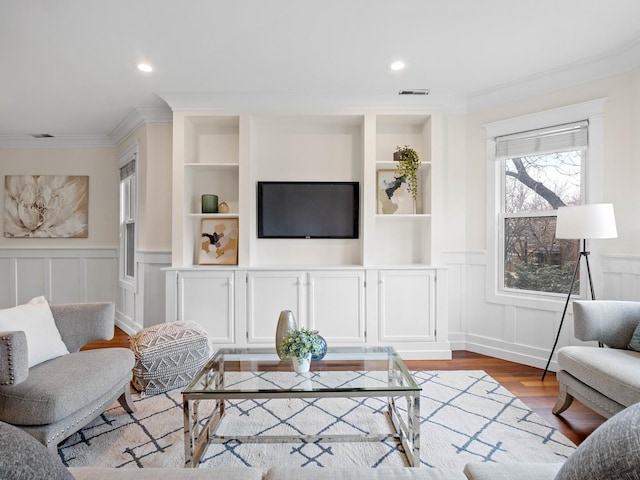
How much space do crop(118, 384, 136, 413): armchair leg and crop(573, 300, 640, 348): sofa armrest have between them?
113 inches

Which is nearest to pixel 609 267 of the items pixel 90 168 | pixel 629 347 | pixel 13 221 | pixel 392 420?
pixel 629 347

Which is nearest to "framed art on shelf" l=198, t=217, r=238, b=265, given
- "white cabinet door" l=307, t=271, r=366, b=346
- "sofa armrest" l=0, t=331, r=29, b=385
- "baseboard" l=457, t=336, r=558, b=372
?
"white cabinet door" l=307, t=271, r=366, b=346

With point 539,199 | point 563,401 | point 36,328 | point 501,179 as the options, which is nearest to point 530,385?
point 563,401

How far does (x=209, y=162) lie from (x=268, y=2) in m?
2.05

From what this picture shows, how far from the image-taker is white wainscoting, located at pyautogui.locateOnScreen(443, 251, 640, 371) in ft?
9.37

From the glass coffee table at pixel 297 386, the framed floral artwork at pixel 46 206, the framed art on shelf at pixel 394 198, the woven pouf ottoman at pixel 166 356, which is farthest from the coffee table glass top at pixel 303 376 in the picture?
the framed floral artwork at pixel 46 206

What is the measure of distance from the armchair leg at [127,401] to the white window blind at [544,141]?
3658 millimetres

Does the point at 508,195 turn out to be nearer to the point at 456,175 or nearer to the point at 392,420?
the point at 456,175

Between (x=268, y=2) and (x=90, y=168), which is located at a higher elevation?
(x=268, y=2)

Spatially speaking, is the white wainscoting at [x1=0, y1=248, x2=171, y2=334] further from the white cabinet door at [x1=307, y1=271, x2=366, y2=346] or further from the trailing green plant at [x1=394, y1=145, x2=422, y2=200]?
the trailing green plant at [x1=394, y1=145, x2=422, y2=200]

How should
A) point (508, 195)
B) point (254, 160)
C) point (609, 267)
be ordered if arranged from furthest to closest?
point (254, 160)
point (508, 195)
point (609, 267)

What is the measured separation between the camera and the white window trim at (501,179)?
9.77 ft

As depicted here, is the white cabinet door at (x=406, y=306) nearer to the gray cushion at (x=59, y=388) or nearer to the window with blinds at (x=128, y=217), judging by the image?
the gray cushion at (x=59, y=388)

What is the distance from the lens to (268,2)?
2188 mm
